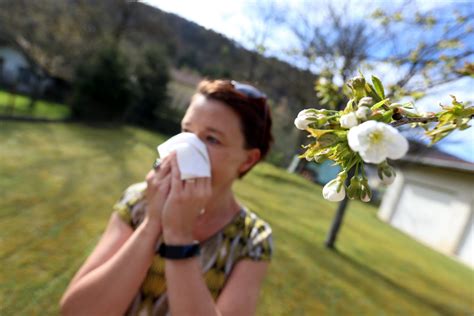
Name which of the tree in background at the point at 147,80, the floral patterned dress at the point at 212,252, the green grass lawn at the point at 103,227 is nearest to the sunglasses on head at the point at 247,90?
the floral patterned dress at the point at 212,252

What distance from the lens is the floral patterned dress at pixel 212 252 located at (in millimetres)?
1131

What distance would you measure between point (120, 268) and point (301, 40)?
3.42 metres

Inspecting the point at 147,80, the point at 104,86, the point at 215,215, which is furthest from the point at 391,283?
the point at 147,80

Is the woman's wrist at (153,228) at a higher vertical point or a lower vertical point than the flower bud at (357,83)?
lower

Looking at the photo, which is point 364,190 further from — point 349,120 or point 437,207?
point 437,207

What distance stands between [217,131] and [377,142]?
86 centimetres

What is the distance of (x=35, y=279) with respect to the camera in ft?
5.30

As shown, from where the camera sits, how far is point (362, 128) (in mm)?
365

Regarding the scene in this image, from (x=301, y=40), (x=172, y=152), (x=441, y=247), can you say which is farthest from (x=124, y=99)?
(x=172, y=152)

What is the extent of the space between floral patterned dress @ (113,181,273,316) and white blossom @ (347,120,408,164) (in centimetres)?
96

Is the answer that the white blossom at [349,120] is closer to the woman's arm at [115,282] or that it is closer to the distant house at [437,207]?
the woman's arm at [115,282]

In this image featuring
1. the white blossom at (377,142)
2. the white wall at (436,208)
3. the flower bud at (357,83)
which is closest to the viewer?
the white blossom at (377,142)

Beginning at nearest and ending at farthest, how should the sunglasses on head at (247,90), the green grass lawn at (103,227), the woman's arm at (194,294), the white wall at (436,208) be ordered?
1. the woman's arm at (194,294)
2. the sunglasses on head at (247,90)
3. the green grass lawn at (103,227)
4. the white wall at (436,208)

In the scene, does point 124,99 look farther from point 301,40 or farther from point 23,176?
point 301,40
